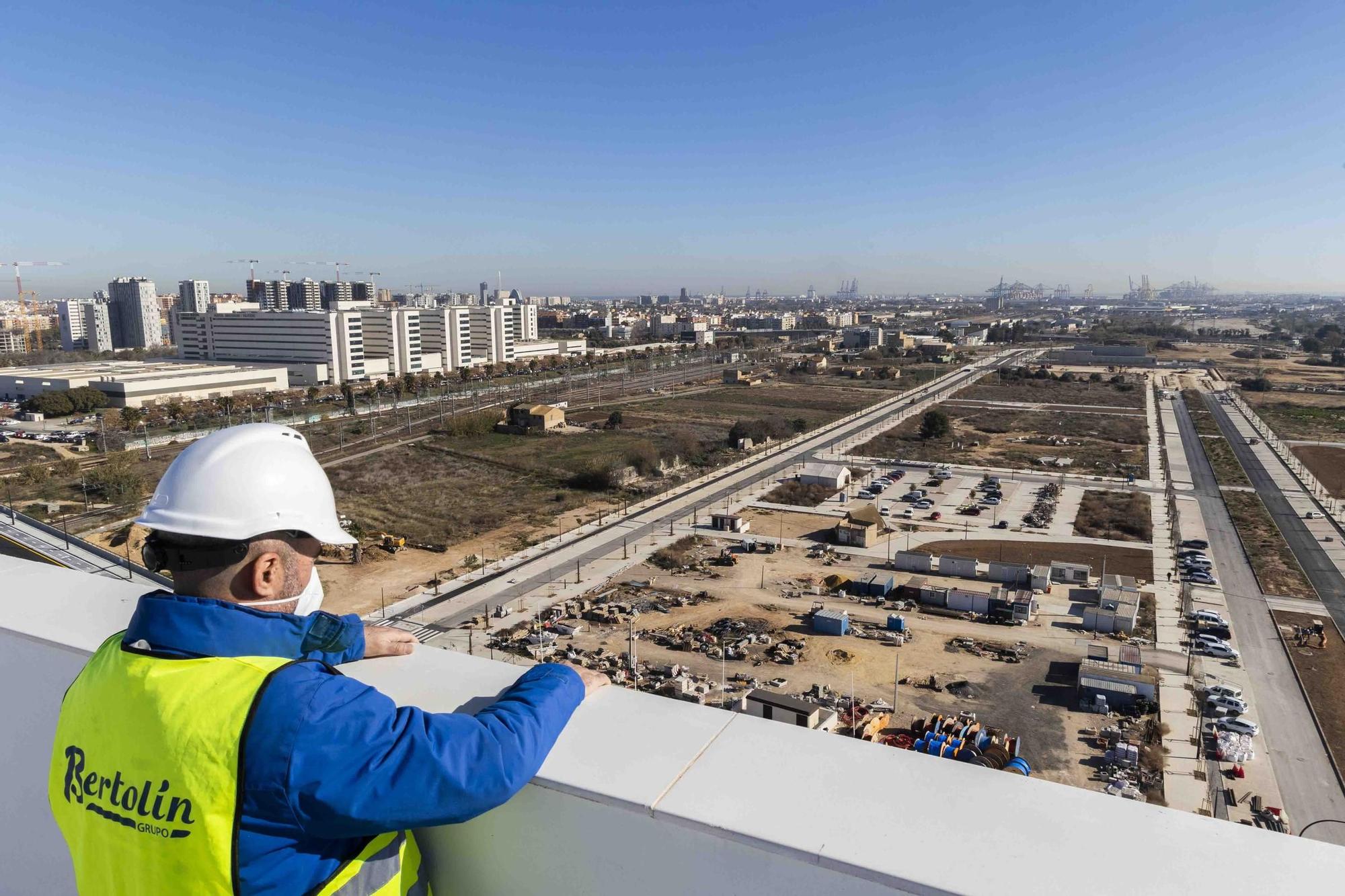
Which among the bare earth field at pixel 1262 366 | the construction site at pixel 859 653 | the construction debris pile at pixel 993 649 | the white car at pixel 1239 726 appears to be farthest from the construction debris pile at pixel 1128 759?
the bare earth field at pixel 1262 366

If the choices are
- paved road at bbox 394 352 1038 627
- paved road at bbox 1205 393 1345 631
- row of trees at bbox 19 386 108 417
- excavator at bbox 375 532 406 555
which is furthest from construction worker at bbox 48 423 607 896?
row of trees at bbox 19 386 108 417

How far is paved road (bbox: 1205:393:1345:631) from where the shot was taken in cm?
1066

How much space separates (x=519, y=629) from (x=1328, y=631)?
9433 mm

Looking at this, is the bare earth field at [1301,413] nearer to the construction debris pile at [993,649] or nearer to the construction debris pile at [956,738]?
the construction debris pile at [993,649]

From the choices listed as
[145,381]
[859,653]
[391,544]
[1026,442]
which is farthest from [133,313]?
[859,653]

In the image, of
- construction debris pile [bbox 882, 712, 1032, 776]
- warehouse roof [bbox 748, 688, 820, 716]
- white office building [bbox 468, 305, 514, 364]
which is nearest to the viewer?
construction debris pile [bbox 882, 712, 1032, 776]

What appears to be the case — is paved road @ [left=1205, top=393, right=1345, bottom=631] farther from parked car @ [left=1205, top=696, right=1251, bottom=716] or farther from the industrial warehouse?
the industrial warehouse

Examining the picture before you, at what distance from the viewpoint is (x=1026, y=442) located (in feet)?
72.7

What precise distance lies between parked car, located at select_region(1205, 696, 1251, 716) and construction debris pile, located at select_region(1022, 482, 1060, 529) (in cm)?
618

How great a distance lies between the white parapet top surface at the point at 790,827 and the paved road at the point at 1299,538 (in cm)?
1184

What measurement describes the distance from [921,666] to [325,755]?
862 cm

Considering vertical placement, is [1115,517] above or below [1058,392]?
below

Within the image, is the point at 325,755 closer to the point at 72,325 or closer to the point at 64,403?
the point at 64,403

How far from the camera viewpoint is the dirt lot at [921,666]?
7359mm
